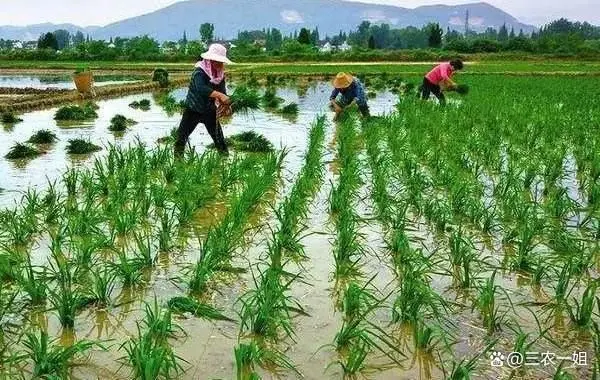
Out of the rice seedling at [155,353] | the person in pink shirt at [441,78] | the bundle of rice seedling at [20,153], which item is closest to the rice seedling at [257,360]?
the rice seedling at [155,353]

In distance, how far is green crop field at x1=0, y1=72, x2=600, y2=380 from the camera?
2.61 m

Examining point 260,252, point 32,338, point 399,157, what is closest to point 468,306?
point 260,252

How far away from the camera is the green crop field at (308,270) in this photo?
2605 millimetres

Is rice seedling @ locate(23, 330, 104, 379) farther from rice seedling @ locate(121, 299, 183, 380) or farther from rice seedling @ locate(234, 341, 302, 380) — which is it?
rice seedling @ locate(234, 341, 302, 380)

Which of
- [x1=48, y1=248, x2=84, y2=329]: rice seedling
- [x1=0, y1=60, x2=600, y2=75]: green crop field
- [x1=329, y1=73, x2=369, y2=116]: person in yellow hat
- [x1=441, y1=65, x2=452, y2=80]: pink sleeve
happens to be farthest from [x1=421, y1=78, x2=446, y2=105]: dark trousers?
[x1=0, y1=60, x2=600, y2=75]: green crop field

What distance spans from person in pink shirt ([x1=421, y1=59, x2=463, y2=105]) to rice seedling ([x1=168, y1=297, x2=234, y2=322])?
8.99m

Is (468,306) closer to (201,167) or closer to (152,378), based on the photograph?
(152,378)

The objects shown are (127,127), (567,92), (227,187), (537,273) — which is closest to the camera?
(537,273)

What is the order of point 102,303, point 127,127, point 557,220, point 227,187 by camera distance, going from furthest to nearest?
point 127,127 → point 227,187 → point 557,220 → point 102,303

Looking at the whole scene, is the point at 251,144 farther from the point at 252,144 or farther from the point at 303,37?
the point at 303,37

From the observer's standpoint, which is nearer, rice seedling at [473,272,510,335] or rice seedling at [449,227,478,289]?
rice seedling at [473,272,510,335]

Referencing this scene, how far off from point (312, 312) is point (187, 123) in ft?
13.9

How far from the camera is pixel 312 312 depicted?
10.3 ft

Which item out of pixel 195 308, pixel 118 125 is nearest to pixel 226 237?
pixel 195 308
